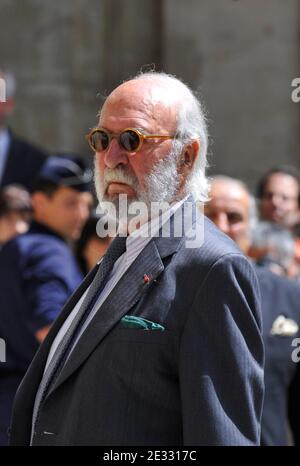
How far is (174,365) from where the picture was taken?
2.76m

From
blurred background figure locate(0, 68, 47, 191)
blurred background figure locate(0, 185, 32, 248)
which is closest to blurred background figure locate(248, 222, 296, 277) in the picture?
blurred background figure locate(0, 185, 32, 248)

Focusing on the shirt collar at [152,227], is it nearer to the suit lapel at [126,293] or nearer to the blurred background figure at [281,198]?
the suit lapel at [126,293]

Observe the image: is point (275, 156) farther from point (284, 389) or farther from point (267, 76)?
point (284, 389)

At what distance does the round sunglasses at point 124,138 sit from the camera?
297 centimetres

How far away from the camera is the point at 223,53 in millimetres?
8047

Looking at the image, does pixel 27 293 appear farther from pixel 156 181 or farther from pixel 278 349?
pixel 156 181

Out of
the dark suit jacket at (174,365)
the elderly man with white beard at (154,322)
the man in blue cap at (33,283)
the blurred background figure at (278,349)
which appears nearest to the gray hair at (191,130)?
the elderly man with white beard at (154,322)

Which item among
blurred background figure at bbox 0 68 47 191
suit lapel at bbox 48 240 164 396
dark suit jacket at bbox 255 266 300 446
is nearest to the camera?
suit lapel at bbox 48 240 164 396

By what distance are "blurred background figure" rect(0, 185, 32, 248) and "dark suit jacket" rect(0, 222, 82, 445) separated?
1.45 metres

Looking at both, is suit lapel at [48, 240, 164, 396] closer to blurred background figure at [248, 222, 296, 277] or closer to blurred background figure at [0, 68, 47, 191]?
blurred background figure at [248, 222, 296, 277]

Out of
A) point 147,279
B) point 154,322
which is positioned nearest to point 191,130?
point 147,279

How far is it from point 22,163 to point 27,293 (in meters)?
2.38

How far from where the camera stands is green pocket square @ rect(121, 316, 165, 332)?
2.78 meters

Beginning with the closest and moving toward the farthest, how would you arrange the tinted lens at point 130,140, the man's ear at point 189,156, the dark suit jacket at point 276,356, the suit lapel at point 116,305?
1. the suit lapel at point 116,305
2. the tinted lens at point 130,140
3. the man's ear at point 189,156
4. the dark suit jacket at point 276,356
